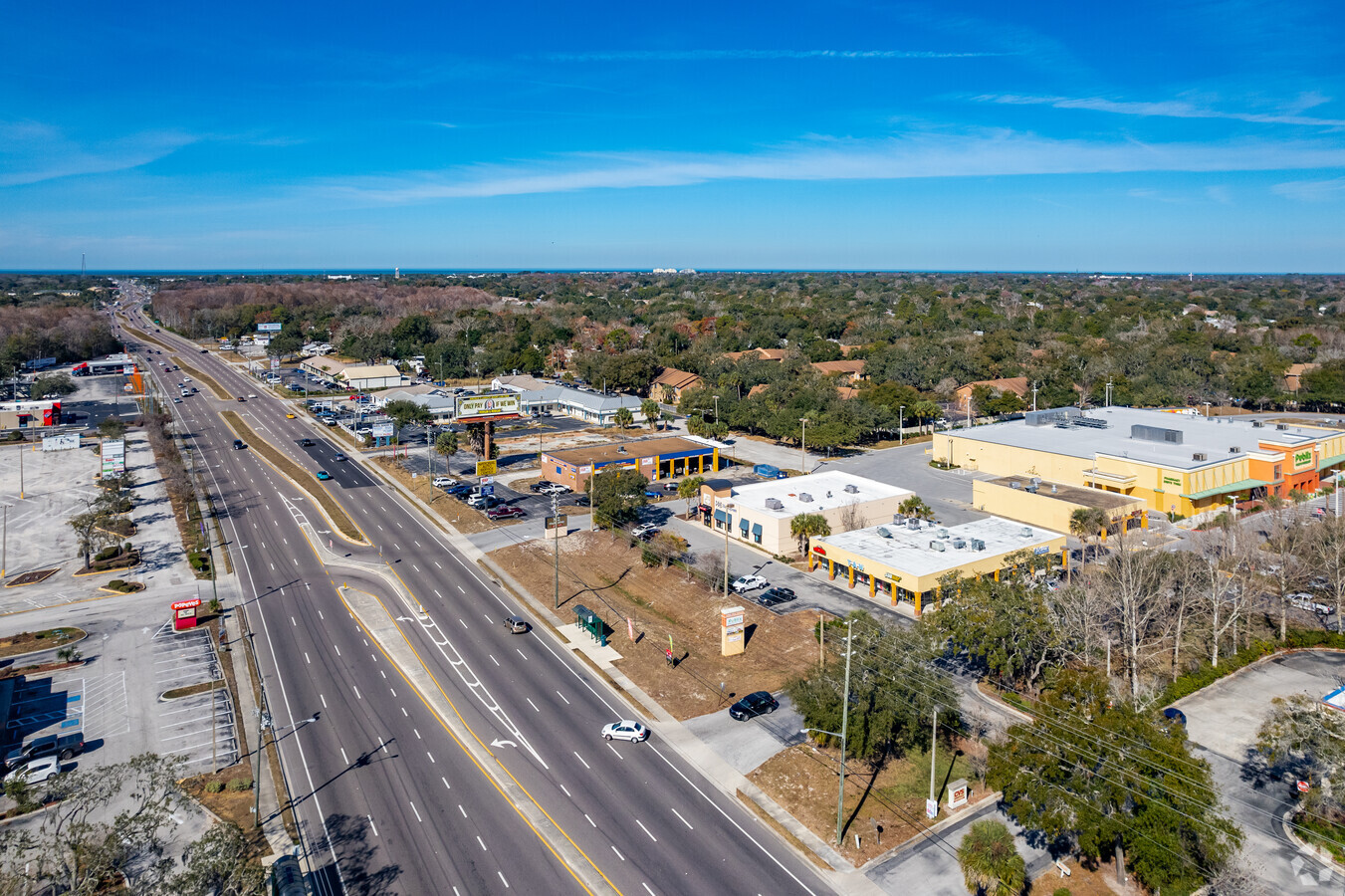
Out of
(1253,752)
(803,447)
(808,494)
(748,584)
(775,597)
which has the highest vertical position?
(808,494)

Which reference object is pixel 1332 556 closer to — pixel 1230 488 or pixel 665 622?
pixel 1230 488

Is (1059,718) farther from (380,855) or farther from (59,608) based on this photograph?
(59,608)

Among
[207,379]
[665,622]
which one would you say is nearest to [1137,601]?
[665,622]

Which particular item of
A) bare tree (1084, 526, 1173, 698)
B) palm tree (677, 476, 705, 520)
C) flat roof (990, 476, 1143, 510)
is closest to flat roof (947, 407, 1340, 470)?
flat roof (990, 476, 1143, 510)

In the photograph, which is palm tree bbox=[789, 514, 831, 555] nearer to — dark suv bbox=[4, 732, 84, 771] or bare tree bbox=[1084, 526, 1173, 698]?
bare tree bbox=[1084, 526, 1173, 698]

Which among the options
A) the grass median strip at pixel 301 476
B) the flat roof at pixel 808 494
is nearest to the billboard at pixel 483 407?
the grass median strip at pixel 301 476

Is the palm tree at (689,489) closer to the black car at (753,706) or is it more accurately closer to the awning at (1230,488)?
the black car at (753,706)

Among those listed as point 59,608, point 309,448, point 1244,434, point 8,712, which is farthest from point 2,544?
point 1244,434
